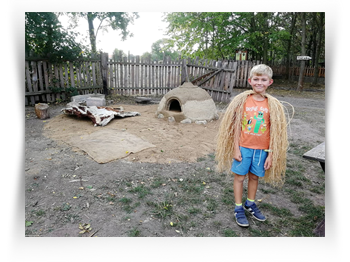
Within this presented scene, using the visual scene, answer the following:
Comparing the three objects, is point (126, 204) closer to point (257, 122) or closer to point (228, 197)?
point (228, 197)

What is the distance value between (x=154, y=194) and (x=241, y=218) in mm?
1245

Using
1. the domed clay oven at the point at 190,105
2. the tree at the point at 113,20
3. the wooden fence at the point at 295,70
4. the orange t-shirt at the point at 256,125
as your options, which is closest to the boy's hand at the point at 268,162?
the orange t-shirt at the point at 256,125

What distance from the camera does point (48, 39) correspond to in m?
8.60

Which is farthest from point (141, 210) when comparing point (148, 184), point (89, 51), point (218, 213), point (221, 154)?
point (89, 51)

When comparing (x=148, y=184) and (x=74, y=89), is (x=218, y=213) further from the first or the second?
(x=74, y=89)

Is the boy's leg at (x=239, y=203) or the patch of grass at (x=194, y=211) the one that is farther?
the patch of grass at (x=194, y=211)

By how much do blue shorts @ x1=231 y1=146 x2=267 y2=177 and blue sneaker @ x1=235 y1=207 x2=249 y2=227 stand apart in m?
0.51

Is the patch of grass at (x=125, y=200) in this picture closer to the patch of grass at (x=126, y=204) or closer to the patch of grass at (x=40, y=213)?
the patch of grass at (x=126, y=204)

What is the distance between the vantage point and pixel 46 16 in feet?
27.3

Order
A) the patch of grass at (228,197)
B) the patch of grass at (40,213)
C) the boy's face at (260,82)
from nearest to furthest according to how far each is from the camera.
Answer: the boy's face at (260,82), the patch of grass at (40,213), the patch of grass at (228,197)

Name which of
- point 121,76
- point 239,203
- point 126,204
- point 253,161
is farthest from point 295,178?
point 121,76

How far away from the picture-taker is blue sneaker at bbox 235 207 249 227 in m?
2.70

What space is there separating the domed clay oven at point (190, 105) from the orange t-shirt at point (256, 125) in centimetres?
438

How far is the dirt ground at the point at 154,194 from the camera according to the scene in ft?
8.74
